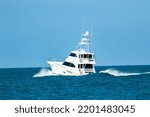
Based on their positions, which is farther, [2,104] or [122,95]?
[122,95]

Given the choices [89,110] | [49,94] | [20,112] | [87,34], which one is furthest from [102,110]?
[87,34]

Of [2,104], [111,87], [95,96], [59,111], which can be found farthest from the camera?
[111,87]

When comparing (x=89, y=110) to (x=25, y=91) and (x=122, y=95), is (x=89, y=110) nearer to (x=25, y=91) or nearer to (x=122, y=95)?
(x=122, y=95)

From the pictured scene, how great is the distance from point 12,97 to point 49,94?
215cm

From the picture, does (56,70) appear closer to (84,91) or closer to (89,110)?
(84,91)

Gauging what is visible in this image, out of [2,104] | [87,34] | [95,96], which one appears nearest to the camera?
[2,104]

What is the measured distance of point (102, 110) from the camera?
18656 mm

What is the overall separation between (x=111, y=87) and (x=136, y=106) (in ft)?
69.7

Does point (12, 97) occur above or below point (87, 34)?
below

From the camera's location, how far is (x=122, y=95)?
34.3m

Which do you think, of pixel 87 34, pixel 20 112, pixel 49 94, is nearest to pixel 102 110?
pixel 20 112

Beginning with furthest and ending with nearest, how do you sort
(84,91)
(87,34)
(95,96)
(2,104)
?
(87,34), (84,91), (95,96), (2,104)

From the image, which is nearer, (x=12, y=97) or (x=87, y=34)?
(x=12, y=97)

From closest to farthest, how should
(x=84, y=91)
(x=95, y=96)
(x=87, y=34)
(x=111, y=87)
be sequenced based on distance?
(x=95, y=96) < (x=84, y=91) < (x=111, y=87) < (x=87, y=34)
